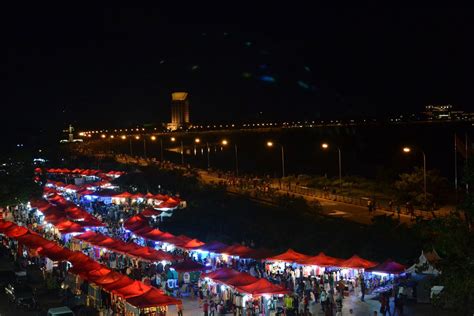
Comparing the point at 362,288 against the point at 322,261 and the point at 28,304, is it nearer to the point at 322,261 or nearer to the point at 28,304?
the point at 322,261

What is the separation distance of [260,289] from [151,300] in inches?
110

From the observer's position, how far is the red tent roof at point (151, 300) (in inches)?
677

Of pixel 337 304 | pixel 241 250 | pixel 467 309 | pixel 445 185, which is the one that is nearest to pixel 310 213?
pixel 445 185

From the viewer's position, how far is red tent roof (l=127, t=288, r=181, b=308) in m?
17.2

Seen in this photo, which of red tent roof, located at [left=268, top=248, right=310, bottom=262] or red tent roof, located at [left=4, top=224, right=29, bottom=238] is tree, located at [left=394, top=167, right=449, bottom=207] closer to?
red tent roof, located at [left=268, top=248, right=310, bottom=262]

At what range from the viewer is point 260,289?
18.2 meters

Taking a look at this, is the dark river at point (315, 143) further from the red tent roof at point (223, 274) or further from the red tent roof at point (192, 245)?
the red tent roof at point (223, 274)

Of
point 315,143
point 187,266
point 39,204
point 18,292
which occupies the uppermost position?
point 315,143

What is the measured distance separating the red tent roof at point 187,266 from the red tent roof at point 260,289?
3.71 meters

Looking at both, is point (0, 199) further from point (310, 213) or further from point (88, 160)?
point (88, 160)

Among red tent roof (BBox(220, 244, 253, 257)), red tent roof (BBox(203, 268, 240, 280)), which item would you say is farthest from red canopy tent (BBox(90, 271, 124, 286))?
red tent roof (BBox(220, 244, 253, 257))

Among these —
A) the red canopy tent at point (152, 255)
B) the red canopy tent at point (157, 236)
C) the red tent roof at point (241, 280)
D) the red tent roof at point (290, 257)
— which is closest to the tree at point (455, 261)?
the red tent roof at point (241, 280)

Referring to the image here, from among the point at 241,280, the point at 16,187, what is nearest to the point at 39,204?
the point at 16,187

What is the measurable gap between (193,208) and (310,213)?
30.2ft
